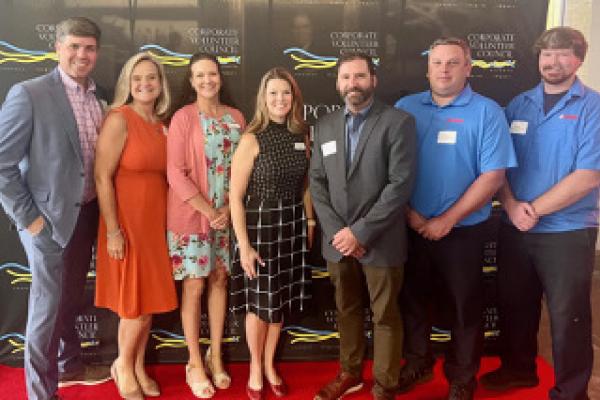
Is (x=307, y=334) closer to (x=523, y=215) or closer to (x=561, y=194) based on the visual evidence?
(x=523, y=215)

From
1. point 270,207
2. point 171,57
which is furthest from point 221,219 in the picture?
point 171,57

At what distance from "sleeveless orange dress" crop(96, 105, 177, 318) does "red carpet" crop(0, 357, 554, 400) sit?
2.10 ft

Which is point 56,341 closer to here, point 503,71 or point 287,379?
point 287,379

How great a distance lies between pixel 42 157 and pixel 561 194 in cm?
271

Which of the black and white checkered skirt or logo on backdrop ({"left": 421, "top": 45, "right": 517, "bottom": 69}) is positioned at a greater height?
logo on backdrop ({"left": 421, "top": 45, "right": 517, "bottom": 69})

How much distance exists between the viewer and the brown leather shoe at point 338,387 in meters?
2.68

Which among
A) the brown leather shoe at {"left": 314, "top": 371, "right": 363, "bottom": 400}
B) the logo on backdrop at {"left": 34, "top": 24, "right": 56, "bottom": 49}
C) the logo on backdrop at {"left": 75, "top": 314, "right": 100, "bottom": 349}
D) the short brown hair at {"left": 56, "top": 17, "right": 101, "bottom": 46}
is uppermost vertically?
the logo on backdrop at {"left": 34, "top": 24, "right": 56, "bottom": 49}

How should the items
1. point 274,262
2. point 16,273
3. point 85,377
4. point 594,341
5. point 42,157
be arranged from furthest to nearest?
point 594,341 → point 16,273 → point 85,377 → point 274,262 → point 42,157

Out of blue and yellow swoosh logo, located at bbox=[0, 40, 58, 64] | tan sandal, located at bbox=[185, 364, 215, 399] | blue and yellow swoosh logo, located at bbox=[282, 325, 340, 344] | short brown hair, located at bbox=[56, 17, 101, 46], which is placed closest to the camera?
short brown hair, located at bbox=[56, 17, 101, 46]

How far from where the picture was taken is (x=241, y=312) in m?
2.68

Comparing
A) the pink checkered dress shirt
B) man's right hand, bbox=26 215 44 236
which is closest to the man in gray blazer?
the pink checkered dress shirt

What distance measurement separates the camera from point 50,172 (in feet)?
7.75

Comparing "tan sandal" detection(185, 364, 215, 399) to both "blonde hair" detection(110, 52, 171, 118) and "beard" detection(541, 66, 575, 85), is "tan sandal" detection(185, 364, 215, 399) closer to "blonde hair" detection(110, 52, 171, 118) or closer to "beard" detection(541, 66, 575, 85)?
"blonde hair" detection(110, 52, 171, 118)

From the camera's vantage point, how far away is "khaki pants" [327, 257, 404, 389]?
2.48 metres
